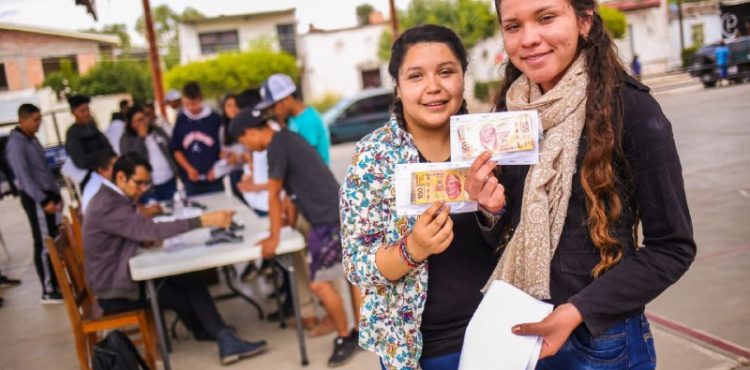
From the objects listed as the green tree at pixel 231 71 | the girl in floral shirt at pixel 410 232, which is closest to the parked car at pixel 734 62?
the girl in floral shirt at pixel 410 232

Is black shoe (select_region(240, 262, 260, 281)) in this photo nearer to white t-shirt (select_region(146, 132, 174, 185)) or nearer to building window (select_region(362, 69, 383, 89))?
white t-shirt (select_region(146, 132, 174, 185))

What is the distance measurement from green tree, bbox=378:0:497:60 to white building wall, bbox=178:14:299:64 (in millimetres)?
8481

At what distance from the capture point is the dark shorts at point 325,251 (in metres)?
3.86

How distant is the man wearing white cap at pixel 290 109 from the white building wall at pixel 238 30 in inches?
1077

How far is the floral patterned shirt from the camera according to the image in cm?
154

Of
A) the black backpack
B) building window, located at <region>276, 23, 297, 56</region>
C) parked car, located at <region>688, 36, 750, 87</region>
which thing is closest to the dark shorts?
the black backpack

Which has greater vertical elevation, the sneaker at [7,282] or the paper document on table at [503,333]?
the paper document on table at [503,333]

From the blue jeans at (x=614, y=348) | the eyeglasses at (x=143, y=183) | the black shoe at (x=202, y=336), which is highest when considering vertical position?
the eyeglasses at (x=143, y=183)

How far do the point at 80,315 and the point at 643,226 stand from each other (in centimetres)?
344

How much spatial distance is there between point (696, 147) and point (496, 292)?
752cm

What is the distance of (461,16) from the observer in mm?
24703

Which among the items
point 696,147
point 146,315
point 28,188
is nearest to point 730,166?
point 696,147

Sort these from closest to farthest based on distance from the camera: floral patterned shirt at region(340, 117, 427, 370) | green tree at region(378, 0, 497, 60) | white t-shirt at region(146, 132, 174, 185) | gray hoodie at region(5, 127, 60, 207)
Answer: floral patterned shirt at region(340, 117, 427, 370), gray hoodie at region(5, 127, 60, 207), white t-shirt at region(146, 132, 174, 185), green tree at region(378, 0, 497, 60)

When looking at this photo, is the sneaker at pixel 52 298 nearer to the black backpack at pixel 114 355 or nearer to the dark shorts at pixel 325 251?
the black backpack at pixel 114 355
